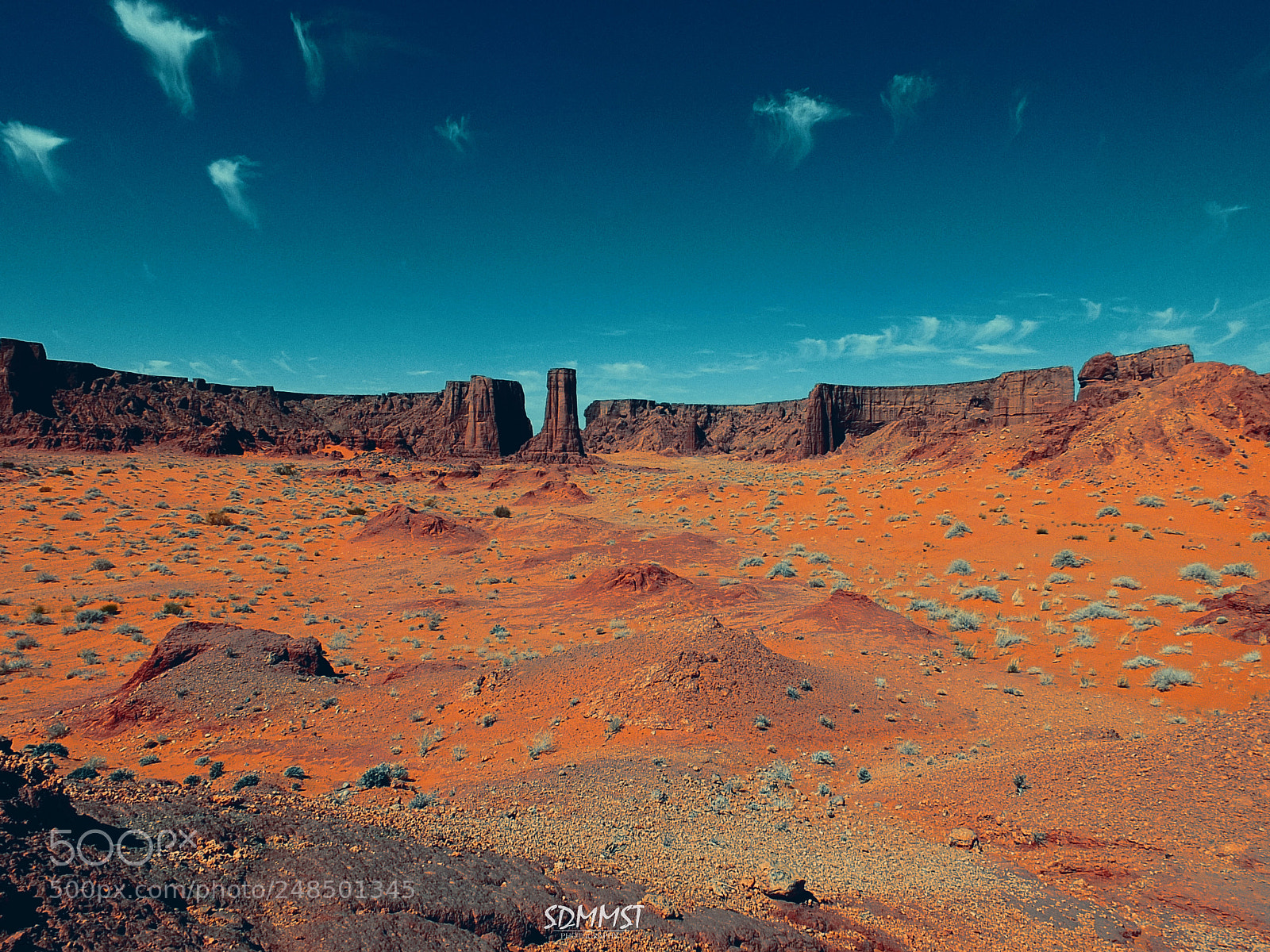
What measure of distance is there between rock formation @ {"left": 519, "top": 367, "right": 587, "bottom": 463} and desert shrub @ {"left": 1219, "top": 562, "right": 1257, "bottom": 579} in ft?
260

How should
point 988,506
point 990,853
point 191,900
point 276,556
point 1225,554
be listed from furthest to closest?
point 988,506, point 276,556, point 1225,554, point 990,853, point 191,900

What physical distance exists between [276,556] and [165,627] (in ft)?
36.6

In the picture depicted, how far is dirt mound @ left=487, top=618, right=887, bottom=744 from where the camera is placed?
30.8 ft

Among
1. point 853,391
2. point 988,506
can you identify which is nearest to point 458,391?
point 853,391

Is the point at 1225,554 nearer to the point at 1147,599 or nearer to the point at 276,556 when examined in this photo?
the point at 1147,599

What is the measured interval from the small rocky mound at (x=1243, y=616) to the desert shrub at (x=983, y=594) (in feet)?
15.1

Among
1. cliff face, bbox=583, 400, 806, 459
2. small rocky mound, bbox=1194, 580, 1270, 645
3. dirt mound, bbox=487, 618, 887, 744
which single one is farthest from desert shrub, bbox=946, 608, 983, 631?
cliff face, bbox=583, 400, 806, 459

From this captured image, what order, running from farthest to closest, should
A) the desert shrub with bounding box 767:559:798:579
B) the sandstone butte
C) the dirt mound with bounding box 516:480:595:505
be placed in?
the sandstone butte
the dirt mound with bounding box 516:480:595:505
the desert shrub with bounding box 767:559:798:579

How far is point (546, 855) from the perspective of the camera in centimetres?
509

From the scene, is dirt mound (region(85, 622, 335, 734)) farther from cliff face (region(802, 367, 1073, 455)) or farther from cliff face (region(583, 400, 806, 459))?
cliff face (region(583, 400, 806, 459))

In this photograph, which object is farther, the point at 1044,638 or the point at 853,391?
the point at 853,391

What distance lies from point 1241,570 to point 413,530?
32309 mm

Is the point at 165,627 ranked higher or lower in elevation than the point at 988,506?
lower

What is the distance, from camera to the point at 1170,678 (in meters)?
11.0
